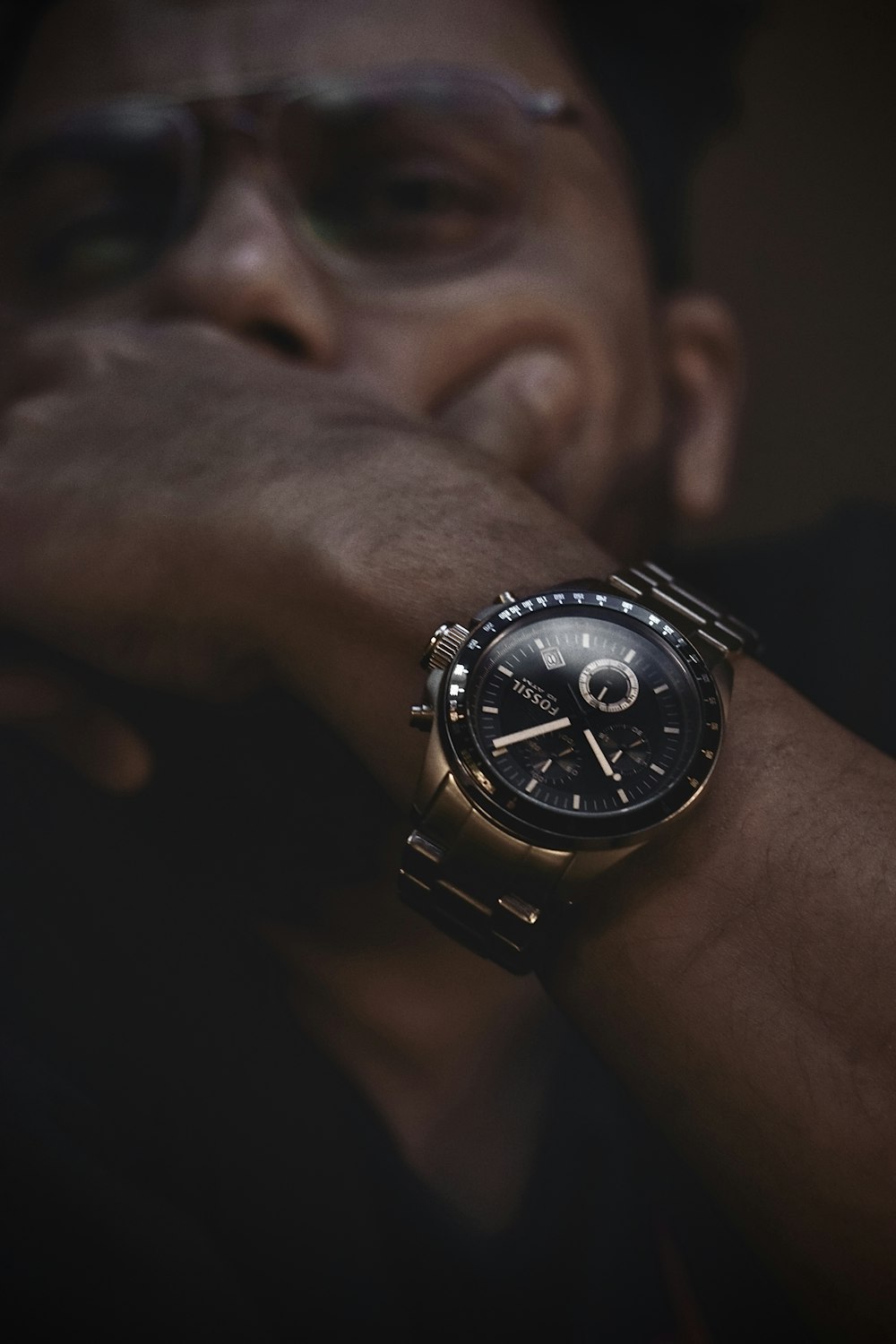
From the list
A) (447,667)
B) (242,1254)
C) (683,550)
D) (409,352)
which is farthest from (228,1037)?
(683,550)

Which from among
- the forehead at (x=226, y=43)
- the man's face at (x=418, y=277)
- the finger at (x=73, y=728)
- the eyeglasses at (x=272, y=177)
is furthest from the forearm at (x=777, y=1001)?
the forehead at (x=226, y=43)

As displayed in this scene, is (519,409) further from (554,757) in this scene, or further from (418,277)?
(554,757)

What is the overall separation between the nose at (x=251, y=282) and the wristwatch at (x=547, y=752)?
21.3 inches

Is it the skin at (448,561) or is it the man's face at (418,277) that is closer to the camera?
the skin at (448,561)

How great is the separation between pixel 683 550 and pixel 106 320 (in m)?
1.05

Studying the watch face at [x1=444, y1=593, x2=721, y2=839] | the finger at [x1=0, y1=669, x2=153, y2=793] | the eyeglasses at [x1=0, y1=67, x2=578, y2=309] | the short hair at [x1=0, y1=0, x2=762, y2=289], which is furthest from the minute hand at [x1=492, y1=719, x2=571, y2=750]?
the short hair at [x1=0, y1=0, x2=762, y2=289]

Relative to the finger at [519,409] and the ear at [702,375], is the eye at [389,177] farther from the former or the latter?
the ear at [702,375]

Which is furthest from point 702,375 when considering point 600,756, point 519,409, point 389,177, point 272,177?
point 600,756

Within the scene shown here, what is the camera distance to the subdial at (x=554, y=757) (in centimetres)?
61

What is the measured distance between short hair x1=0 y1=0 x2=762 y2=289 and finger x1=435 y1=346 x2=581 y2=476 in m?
0.53

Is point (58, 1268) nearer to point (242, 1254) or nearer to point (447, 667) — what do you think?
point (242, 1254)

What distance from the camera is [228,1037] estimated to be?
90 centimetres

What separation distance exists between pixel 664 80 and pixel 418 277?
0.75 m

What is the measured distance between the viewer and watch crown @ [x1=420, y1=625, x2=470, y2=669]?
0.62 m
